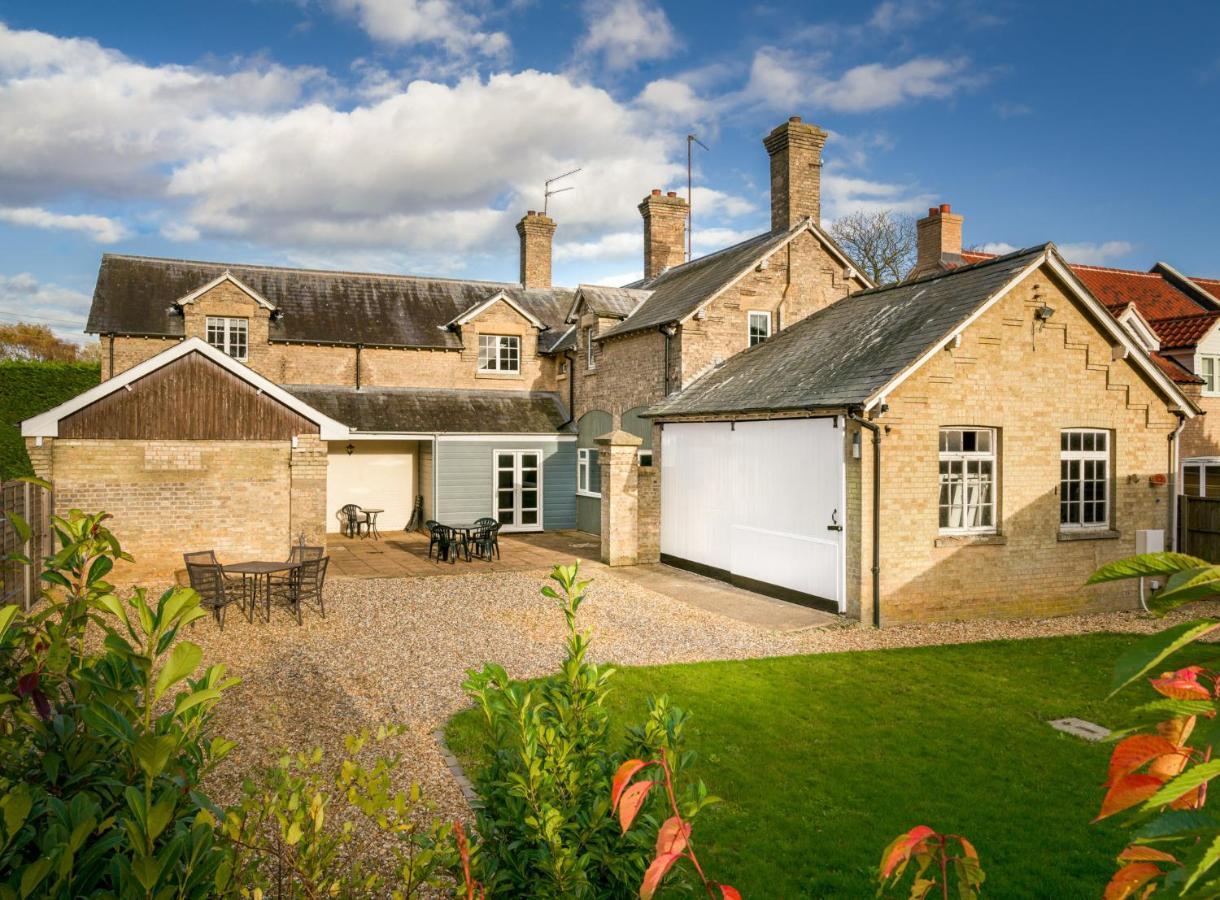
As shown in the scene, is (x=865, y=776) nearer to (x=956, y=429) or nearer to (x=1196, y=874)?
(x=1196, y=874)

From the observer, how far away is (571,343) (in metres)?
25.9

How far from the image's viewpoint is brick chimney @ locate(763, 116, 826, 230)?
21.8 metres

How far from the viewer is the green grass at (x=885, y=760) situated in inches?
232

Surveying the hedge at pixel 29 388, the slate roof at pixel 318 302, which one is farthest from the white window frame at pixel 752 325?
the hedge at pixel 29 388

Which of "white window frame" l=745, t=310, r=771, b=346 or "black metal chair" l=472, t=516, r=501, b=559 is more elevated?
"white window frame" l=745, t=310, r=771, b=346

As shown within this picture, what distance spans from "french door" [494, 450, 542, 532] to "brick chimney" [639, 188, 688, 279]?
7.75 meters

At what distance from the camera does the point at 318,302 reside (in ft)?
86.9

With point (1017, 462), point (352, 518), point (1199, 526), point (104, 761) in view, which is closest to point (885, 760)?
point (104, 761)

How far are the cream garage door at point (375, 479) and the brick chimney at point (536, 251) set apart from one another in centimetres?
815

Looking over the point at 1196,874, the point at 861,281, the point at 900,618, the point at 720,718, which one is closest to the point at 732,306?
the point at 861,281

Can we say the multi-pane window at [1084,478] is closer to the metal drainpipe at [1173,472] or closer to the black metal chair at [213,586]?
the metal drainpipe at [1173,472]

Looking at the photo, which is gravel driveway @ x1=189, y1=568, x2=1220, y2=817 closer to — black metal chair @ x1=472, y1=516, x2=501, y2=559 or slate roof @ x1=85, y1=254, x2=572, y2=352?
black metal chair @ x1=472, y1=516, x2=501, y2=559

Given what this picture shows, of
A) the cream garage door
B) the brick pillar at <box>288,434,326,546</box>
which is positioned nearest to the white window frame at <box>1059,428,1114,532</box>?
the brick pillar at <box>288,434,326,546</box>

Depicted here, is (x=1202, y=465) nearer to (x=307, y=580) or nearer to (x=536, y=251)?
(x=536, y=251)
